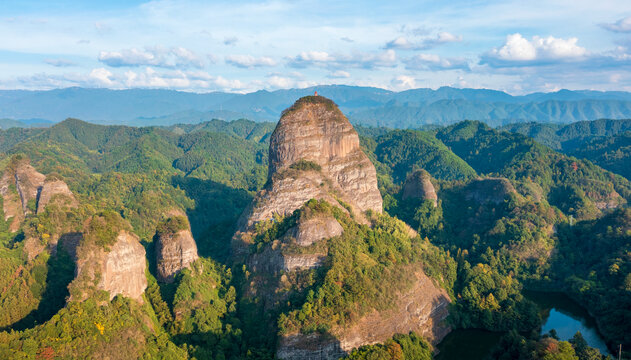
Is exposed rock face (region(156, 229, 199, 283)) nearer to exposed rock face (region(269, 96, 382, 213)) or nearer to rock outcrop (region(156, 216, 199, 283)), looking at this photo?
rock outcrop (region(156, 216, 199, 283))

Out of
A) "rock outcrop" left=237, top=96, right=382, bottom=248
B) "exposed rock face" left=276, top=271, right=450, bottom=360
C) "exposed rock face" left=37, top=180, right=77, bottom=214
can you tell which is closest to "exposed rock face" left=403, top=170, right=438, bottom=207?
"rock outcrop" left=237, top=96, right=382, bottom=248

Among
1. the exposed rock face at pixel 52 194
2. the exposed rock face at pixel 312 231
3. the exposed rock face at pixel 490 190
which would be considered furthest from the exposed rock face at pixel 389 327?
the exposed rock face at pixel 52 194

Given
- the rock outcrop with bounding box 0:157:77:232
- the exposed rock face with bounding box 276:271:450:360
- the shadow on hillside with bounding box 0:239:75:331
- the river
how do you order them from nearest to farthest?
the exposed rock face with bounding box 276:271:450:360
the shadow on hillside with bounding box 0:239:75:331
the river
the rock outcrop with bounding box 0:157:77:232

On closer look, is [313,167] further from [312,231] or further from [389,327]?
[389,327]

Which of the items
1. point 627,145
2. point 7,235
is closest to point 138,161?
point 7,235

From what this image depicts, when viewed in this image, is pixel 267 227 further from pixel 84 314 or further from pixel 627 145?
pixel 627 145

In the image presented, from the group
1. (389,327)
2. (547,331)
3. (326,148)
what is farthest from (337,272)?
(547,331)

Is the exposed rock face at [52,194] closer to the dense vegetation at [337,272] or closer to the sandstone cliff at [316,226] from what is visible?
the dense vegetation at [337,272]
